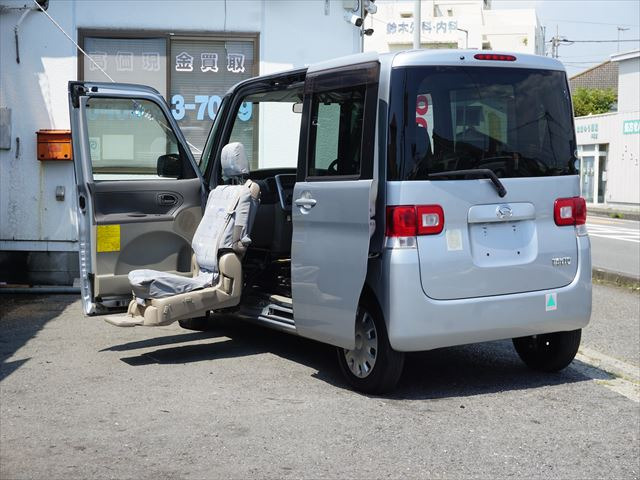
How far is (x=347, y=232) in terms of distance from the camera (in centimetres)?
619

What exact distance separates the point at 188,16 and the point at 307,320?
611 centimetres

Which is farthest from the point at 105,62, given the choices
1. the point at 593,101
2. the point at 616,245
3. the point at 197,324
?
the point at 593,101

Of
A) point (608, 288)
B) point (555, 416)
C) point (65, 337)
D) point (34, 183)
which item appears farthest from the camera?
point (608, 288)

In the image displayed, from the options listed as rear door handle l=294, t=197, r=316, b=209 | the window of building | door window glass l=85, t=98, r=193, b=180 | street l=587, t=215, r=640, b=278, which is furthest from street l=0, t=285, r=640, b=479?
street l=587, t=215, r=640, b=278

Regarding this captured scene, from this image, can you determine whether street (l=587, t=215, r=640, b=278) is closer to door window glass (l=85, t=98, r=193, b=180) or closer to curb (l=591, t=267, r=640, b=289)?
curb (l=591, t=267, r=640, b=289)

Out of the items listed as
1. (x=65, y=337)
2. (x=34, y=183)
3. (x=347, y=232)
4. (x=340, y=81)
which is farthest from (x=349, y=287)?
(x=34, y=183)

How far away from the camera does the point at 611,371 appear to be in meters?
7.25

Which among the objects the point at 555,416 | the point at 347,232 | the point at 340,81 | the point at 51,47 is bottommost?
the point at 555,416

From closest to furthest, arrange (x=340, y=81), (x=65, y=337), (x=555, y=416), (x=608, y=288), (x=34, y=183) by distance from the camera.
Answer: (x=555, y=416) → (x=340, y=81) → (x=65, y=337) → (x=34, y=183) → (x=608, y=288)

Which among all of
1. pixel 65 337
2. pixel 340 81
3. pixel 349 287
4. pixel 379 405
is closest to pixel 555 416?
pixel 379 405

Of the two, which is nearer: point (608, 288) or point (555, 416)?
point (555, 416)

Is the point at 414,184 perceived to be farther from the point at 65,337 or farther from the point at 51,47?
the point at 51,47

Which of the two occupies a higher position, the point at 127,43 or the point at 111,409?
the point at 127,43

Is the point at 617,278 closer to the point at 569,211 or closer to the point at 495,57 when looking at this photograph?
the point at 569,211
